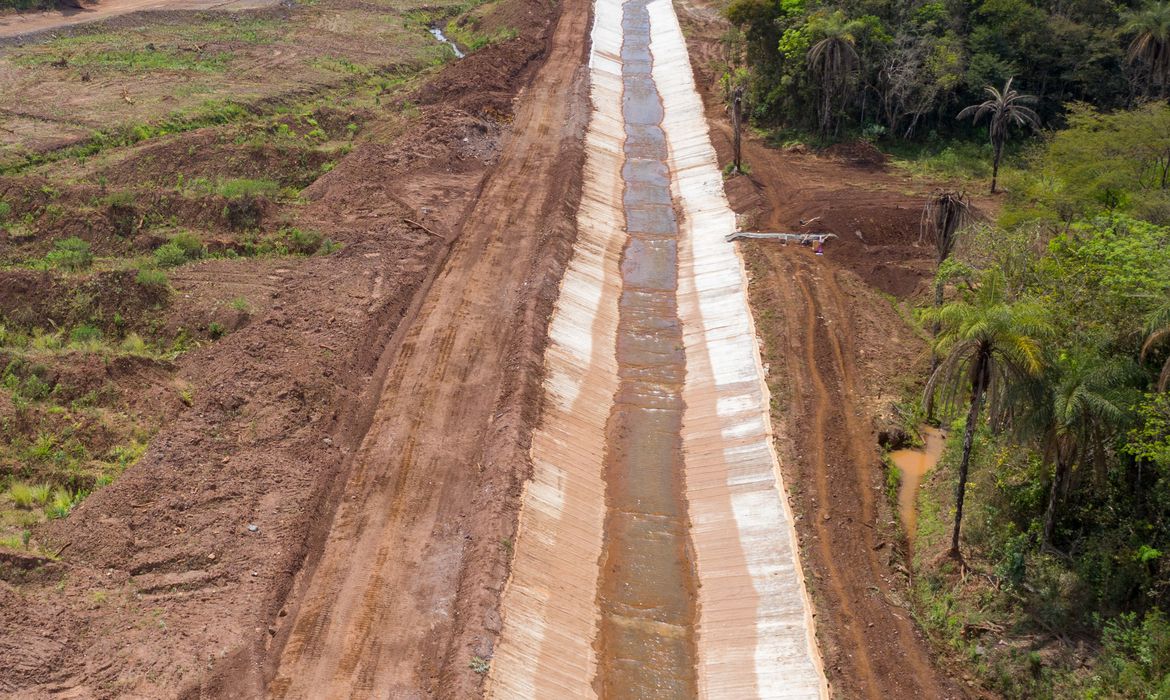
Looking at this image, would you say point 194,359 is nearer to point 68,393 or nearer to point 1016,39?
point 68,393

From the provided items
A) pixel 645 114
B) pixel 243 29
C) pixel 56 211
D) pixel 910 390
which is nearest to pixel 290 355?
pixel 56 211

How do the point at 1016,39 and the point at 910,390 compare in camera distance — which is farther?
the point at 1016,39

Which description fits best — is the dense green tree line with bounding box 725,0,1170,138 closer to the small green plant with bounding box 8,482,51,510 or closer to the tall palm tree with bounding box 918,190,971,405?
the tall palm tree with bounding box 918,190,971,405

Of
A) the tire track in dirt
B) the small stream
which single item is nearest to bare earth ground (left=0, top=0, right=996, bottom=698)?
the tire track in dirt

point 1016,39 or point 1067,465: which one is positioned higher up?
point 1016,39

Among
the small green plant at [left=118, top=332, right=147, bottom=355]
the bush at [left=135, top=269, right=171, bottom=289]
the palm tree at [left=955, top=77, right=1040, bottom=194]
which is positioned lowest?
the small green plant at [left=118, top=332, right=147, bottom=355]

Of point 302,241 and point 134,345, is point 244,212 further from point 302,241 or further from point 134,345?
point 134,345
